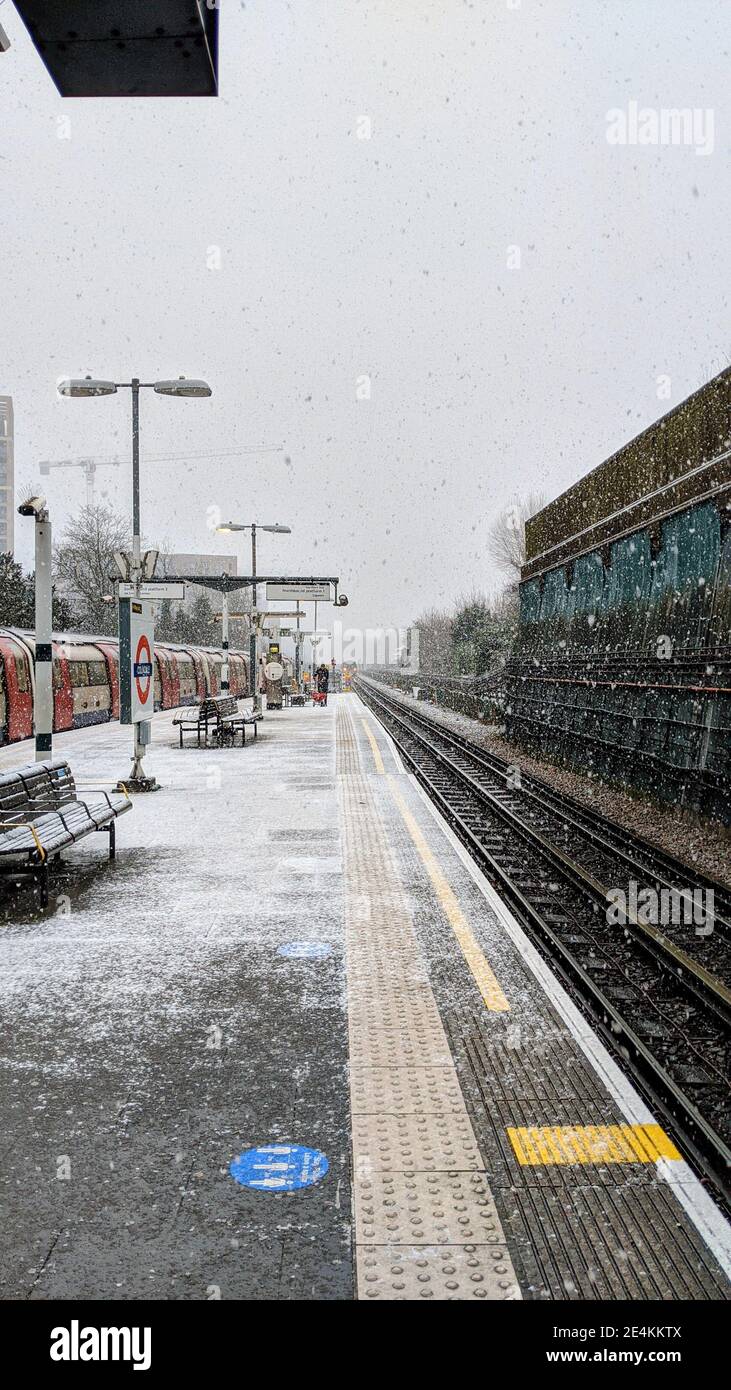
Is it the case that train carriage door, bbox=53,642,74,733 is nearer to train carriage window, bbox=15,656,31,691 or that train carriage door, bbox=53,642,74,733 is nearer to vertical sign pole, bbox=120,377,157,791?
train carriage window, bbox=15,656,31,691

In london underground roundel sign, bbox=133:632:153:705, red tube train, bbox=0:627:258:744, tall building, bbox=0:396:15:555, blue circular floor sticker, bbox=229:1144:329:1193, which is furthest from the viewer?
tall building, bbox=0:396:15:555

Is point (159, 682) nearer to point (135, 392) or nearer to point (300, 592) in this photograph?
point (300, 592)

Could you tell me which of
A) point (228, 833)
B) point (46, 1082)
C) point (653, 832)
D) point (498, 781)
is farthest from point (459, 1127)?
point (498, 781)

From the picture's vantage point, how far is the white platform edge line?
2753 millimetres

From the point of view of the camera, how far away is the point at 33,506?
910cm

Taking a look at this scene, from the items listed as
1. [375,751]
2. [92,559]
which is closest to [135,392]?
[375,751]

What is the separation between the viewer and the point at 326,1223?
2799 millimetres

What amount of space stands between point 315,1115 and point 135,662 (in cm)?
911

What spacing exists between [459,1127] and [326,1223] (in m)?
0.75

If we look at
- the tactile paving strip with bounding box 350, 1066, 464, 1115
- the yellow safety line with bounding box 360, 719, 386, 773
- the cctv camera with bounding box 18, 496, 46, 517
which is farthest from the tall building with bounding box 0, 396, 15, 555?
the tactile paving strip with bounding box 350, 1066, 464, 1115

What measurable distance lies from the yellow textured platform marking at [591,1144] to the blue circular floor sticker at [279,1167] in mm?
713

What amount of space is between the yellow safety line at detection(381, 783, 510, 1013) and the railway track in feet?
1.71

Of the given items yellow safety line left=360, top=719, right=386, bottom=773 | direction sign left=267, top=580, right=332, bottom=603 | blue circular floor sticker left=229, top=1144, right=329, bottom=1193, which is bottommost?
blue circular floor sticker left=229, top=1144, right=329, bottom=1193
